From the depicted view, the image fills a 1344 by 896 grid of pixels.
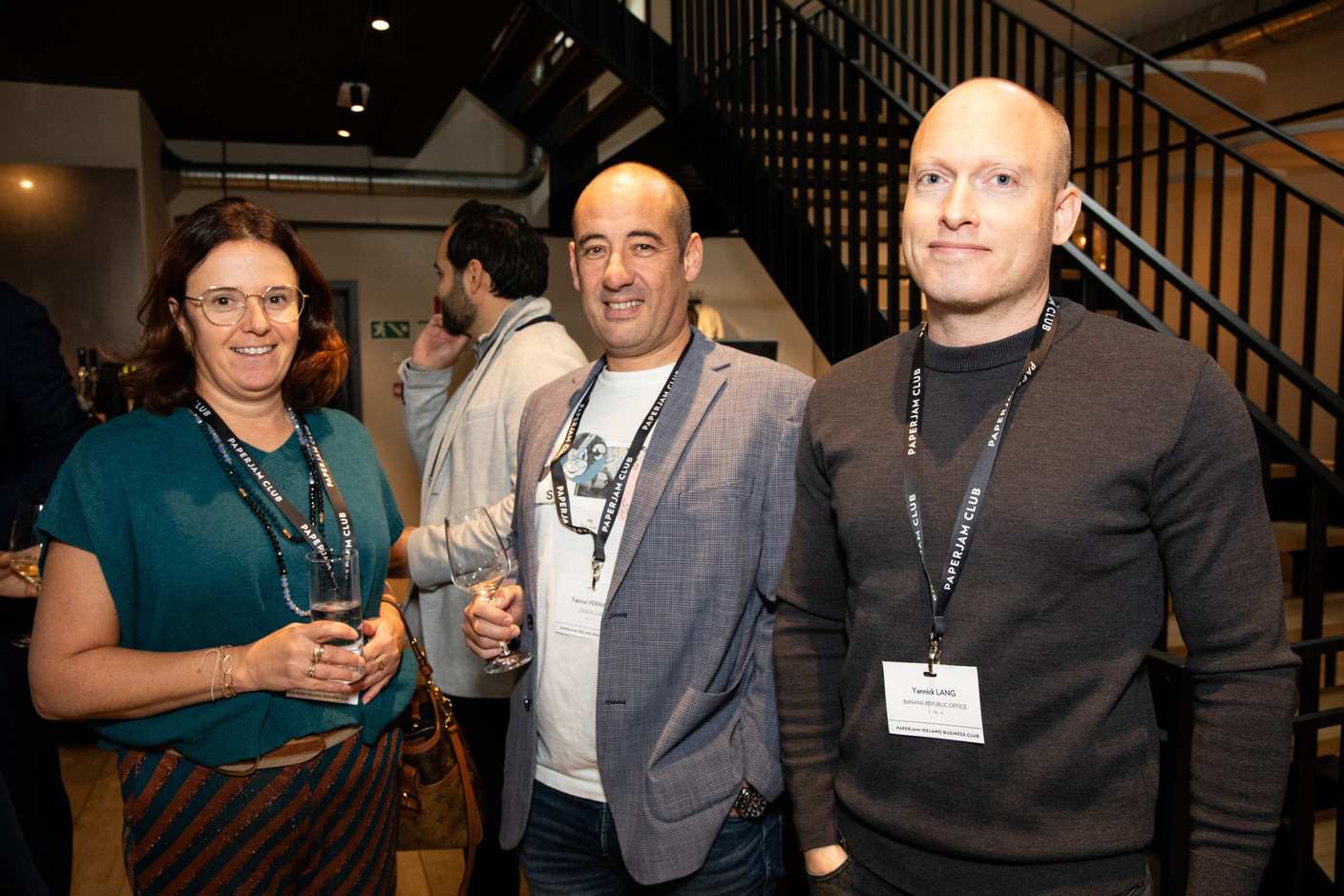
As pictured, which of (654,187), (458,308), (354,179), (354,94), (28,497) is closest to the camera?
(654,187)

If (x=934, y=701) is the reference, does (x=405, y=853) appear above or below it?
below

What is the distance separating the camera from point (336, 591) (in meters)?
1.33

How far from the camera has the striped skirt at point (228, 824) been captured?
1368mm

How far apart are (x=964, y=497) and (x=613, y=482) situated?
2.18 feet

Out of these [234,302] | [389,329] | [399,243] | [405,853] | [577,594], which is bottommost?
[405,853]

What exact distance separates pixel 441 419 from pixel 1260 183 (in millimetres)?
6288

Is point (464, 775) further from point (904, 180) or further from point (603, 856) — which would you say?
point (904, 180)

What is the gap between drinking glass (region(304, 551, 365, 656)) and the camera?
1.31 meters

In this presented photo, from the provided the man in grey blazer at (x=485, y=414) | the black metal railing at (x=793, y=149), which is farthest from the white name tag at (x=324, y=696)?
the black metal railing at (x=793, y=149)

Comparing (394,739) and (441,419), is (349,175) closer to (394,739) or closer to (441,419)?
(441,419)

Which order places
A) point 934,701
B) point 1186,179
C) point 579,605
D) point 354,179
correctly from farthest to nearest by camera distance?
point 354,179 < point 1186,179 < point 579,605 < point 934,701

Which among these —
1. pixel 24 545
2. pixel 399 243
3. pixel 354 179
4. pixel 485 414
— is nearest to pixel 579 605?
pixel 485 414

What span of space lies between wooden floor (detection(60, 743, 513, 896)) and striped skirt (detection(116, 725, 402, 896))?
1.27 m

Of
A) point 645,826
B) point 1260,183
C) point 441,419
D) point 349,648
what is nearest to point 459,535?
point 349,648
